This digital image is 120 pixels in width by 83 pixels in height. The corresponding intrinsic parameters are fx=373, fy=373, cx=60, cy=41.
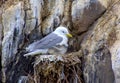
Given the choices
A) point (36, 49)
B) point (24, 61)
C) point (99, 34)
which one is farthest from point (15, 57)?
point (99, 34)

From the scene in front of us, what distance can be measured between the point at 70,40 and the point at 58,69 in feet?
2.41

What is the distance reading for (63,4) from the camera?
5234 mm

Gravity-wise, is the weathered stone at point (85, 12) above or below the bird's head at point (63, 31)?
above

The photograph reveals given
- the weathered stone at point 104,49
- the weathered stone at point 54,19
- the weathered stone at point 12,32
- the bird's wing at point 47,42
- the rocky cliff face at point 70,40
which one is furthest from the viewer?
the weathered stone at point 54,19

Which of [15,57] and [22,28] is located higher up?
[22,28]

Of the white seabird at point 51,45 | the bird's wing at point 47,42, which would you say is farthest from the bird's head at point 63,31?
the bird's wing at point 47,42

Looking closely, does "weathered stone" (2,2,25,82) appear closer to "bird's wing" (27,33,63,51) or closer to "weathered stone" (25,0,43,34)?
"weathered stone" (25,0,43,34)

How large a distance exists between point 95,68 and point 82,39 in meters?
0.78

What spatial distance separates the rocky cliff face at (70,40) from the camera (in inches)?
167

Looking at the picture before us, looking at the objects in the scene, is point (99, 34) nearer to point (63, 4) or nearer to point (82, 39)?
point (82, 39)

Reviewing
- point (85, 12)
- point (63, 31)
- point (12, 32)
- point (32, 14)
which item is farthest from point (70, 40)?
point (12, 32)

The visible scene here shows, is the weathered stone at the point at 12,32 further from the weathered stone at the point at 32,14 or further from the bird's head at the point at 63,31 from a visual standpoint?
the bird's head at the point at 63,31

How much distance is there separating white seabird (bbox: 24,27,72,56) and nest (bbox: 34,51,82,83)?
0.13 m

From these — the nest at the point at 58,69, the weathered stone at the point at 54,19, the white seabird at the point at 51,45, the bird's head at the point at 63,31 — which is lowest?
the nest at the point at 58,69
